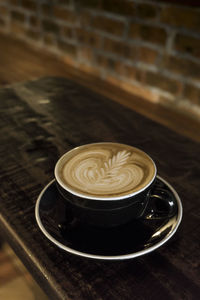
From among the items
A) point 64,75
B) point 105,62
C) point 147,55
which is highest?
point 147,55

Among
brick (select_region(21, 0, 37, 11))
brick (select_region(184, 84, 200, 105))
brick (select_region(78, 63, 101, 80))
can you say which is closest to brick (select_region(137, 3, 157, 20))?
brick (select_region(184, 84, 200, 105))

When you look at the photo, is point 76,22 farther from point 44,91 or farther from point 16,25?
point 44,91

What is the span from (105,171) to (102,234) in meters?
0.08

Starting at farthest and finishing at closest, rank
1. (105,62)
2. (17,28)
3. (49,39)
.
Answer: (17,28), (49,39), (105,62)

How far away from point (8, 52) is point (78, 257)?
2035mm

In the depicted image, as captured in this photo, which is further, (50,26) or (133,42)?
(50,26)

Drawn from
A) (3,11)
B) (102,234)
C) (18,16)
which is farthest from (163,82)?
(3,11)

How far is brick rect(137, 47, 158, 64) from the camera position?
58.2 inches

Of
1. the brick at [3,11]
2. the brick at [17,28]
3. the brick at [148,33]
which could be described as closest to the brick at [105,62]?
the brick at [148,33]

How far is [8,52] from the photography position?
7.07 ft

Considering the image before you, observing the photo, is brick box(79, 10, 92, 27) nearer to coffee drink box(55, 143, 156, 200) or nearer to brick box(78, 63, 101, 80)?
brick box(78, 63, 101, 80)

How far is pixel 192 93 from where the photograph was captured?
1.38m

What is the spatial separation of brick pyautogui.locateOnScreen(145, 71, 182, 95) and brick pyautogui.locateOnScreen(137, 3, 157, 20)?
0.25 meters

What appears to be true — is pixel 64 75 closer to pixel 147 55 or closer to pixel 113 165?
pixel 147 55
